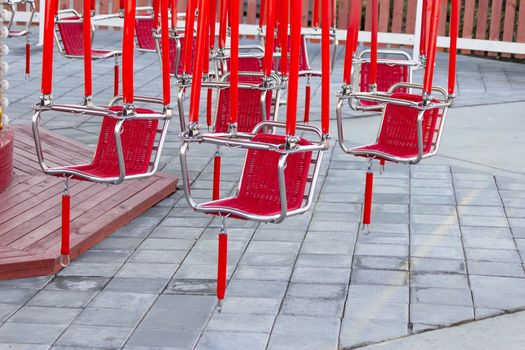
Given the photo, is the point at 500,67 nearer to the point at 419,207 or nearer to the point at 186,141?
the point at 419,207

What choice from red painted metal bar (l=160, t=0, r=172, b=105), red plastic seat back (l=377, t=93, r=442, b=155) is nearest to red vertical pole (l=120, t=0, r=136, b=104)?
red painted metal bar (l=160, t=0, r=172, b=105)

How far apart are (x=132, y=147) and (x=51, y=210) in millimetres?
1159

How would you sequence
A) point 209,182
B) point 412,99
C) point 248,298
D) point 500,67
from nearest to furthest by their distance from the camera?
point 248,298 → point 412,99 → point 209,182 → point 500,67

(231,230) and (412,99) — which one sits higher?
(412,99)

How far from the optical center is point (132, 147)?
6562 millimetres

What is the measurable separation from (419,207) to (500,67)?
28.2 feet

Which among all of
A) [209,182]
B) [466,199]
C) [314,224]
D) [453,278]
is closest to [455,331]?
[453,278]

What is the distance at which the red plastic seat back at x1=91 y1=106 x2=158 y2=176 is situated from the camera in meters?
6.52

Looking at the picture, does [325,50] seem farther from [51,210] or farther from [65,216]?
[51,210]

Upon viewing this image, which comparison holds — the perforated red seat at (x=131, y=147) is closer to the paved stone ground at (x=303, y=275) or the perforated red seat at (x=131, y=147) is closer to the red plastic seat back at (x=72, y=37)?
the paved stone ground at (x=303, y=275)

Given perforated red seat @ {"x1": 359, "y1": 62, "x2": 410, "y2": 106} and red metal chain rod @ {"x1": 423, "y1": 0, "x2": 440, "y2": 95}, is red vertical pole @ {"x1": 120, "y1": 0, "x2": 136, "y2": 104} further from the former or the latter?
perforated red seat @ {"x1": 359, "y1": 62, "x2": 410, "y2": 106}

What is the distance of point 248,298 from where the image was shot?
6086 millimetres

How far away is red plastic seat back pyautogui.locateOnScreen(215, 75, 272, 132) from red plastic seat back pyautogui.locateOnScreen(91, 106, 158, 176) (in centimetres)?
163

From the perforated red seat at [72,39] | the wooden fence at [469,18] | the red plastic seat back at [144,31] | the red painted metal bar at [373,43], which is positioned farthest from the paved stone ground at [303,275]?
the wooden fence at [469,18]
